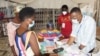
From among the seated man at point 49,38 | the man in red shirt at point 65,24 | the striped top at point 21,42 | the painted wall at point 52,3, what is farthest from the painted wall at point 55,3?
the striped top at point 21,42

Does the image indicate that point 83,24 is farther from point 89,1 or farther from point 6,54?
point 89,1

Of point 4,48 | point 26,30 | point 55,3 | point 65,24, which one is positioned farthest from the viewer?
point 55,3

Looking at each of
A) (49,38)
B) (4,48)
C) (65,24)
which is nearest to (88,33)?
(49,38)

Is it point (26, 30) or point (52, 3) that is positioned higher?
point (52, 3)

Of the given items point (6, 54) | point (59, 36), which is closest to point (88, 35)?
point (59, 36)

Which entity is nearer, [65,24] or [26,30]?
[26,30]

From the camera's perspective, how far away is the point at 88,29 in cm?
287

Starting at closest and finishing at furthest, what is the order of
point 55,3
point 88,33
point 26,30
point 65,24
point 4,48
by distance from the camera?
point 26,30, point 88,33, point 65,24, point 4,48, point 55,3

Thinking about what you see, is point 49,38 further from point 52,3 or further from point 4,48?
point 52,3

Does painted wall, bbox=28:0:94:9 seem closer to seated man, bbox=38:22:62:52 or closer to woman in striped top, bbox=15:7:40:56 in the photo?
seated man, bbox=38:22:62:52

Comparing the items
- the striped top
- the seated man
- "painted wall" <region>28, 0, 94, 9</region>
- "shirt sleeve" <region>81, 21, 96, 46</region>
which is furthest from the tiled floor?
the striped top

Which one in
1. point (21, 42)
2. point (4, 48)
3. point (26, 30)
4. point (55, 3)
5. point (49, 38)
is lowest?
point (4, 48)

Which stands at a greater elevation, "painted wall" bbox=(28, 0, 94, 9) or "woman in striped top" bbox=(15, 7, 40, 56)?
"painted wall" bbox=(28, 0, 94, 9)

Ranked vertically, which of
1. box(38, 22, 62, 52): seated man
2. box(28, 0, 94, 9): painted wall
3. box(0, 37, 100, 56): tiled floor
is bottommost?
box(0, 37, 100, 56): tiled floor
